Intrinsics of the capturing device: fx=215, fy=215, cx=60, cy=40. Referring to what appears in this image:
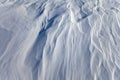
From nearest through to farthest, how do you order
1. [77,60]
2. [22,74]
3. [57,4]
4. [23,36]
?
[22,74] → [77,60] → [23,36] → [57,4]

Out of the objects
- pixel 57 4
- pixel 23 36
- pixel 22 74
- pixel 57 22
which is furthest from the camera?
pixel 57 4

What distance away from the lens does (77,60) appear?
8.83 ft

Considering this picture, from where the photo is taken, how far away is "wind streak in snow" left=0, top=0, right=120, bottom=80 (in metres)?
2.57

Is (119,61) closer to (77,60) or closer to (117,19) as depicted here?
(77,60)

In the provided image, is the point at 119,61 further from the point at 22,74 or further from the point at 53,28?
the point at 22,74

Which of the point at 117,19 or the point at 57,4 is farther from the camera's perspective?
the point at 57,4

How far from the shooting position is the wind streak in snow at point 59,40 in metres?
2.57

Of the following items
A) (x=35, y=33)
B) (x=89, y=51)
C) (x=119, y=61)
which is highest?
(x=35, y=33)

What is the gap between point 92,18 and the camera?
337 cm

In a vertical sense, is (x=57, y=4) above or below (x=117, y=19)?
above

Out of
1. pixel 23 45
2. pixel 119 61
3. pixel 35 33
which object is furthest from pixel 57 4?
pixel 119 61

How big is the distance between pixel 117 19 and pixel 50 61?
4.46 ft

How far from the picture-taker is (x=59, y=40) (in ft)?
9.58

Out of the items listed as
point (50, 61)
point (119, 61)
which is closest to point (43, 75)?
point (50, 61)
